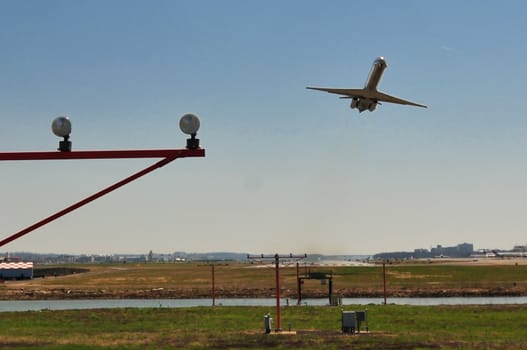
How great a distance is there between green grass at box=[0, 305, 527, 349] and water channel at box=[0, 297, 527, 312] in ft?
88.8

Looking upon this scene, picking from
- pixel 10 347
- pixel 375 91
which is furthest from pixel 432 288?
pixel 10 347

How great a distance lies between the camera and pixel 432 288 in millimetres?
120250

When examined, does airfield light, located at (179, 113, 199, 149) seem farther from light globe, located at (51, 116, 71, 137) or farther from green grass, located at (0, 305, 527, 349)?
green grass, located at (0, 305, 527, 349)

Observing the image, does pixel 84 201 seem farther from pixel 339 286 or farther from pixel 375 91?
pixel 339 286

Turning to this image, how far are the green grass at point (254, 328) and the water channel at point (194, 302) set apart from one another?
2707cm

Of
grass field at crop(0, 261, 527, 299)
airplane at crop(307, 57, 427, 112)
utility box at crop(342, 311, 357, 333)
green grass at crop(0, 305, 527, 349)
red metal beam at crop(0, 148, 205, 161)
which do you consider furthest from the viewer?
grass field at crop(0, 261, 527, 299)

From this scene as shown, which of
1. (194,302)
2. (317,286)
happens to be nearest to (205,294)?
(194,302)

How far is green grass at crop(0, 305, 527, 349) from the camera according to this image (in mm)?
42406

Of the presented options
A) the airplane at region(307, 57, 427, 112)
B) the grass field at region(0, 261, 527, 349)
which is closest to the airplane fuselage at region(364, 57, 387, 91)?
the airplane at region(307, 57, 427, 112)

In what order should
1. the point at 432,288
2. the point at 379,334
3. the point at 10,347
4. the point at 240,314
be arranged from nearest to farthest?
the point at 10,347 < the point at 379,334 < the point at 240,314 < the point at 432,288

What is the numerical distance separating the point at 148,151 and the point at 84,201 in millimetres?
3508

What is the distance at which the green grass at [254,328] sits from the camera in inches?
1670

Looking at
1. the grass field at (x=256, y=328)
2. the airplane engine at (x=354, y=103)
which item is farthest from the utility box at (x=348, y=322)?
the airplane engine at (x=354, y=103)

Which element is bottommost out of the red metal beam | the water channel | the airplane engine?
the water channel
